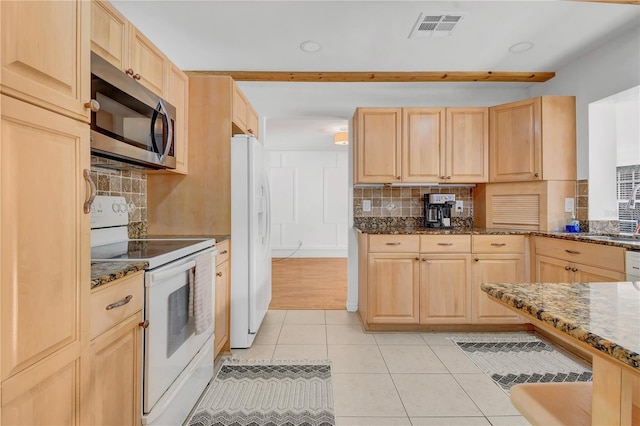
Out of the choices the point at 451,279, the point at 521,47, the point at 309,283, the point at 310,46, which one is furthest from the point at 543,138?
the point at 309,283

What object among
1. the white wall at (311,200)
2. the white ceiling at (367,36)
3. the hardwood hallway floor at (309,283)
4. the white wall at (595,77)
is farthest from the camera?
the white wall at (311,200)

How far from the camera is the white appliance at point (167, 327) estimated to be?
4.28ft

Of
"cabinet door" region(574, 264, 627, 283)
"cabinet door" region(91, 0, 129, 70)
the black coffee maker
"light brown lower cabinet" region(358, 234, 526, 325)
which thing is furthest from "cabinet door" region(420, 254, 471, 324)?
"cabinet door" region(91, 0, 129, 70)

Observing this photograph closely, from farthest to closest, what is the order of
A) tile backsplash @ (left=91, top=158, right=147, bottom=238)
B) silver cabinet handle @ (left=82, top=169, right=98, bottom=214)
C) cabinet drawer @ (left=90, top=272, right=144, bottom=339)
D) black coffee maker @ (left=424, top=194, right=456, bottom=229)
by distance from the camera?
black coffee maker @ (left=424, top=194, right=456, bottom=229)
tile backsplash @ (left=91, top=158, right=147, bottom=238)
cabinet drawer @ (left=90, top=272, right=144, bottom=339)
silver cabinet handle @ (left=82, top=169, right=98, bottom=214)

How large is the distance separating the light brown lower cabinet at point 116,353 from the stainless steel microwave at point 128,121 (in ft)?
2.21

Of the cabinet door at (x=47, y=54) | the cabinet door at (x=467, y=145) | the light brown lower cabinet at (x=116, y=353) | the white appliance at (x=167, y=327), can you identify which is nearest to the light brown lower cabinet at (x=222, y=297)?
the white appliance at (x=167, y=327)

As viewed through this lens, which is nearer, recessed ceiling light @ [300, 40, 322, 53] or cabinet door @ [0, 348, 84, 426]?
cabinet door @ [0, 348, 84, 426]

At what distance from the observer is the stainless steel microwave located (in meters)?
1.39

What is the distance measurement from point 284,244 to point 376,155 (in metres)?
4.04

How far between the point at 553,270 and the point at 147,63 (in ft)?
10.9

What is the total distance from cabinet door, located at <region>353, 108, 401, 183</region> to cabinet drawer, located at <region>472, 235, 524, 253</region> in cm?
93

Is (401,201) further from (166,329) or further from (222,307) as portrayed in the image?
(166,329)

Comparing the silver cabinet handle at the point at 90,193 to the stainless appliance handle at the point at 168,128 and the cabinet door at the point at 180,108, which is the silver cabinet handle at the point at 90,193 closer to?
the stainless appliance handle at the point at 168,128

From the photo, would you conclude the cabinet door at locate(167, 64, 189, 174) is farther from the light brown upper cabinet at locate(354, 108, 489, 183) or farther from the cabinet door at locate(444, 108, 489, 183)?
the cabinet door at locate(444, 108, 489, 183)
